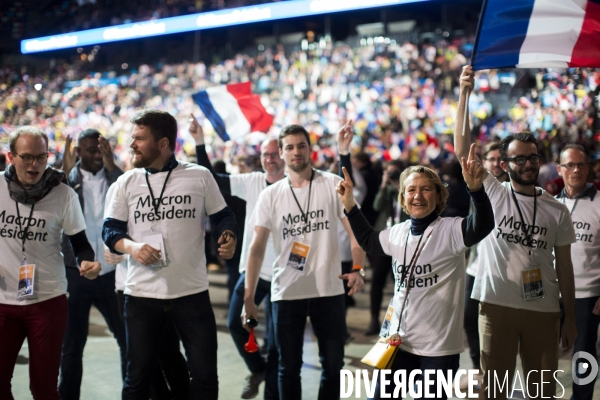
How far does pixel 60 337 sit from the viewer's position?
381 cm

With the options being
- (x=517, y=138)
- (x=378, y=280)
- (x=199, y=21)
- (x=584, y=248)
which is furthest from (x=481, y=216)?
(x=199, y=21)

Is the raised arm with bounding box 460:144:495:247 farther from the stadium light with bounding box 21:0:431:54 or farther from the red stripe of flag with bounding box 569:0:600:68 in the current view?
the stadium light with bounding box 21:0:431:54

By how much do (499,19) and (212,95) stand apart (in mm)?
3535

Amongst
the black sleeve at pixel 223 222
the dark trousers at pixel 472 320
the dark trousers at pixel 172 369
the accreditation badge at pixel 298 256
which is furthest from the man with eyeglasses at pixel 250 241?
the dark trousers at pixel 472 320

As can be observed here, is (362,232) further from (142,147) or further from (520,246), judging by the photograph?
(142,147)

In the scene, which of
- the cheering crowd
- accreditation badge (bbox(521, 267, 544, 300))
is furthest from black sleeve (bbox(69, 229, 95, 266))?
accreditation badge (bbox(521, 267, 544, 300))

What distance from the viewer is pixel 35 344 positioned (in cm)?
373

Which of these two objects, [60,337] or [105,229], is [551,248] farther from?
[60,337]

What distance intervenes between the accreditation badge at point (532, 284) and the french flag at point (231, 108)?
3891 millimetres

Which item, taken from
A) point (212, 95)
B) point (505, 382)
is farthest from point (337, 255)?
point (212, 95)

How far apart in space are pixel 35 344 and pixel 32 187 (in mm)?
898

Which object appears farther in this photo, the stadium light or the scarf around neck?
the stadium light

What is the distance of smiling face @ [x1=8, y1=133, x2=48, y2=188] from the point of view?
381cm

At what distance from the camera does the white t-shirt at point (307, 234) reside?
426cm
